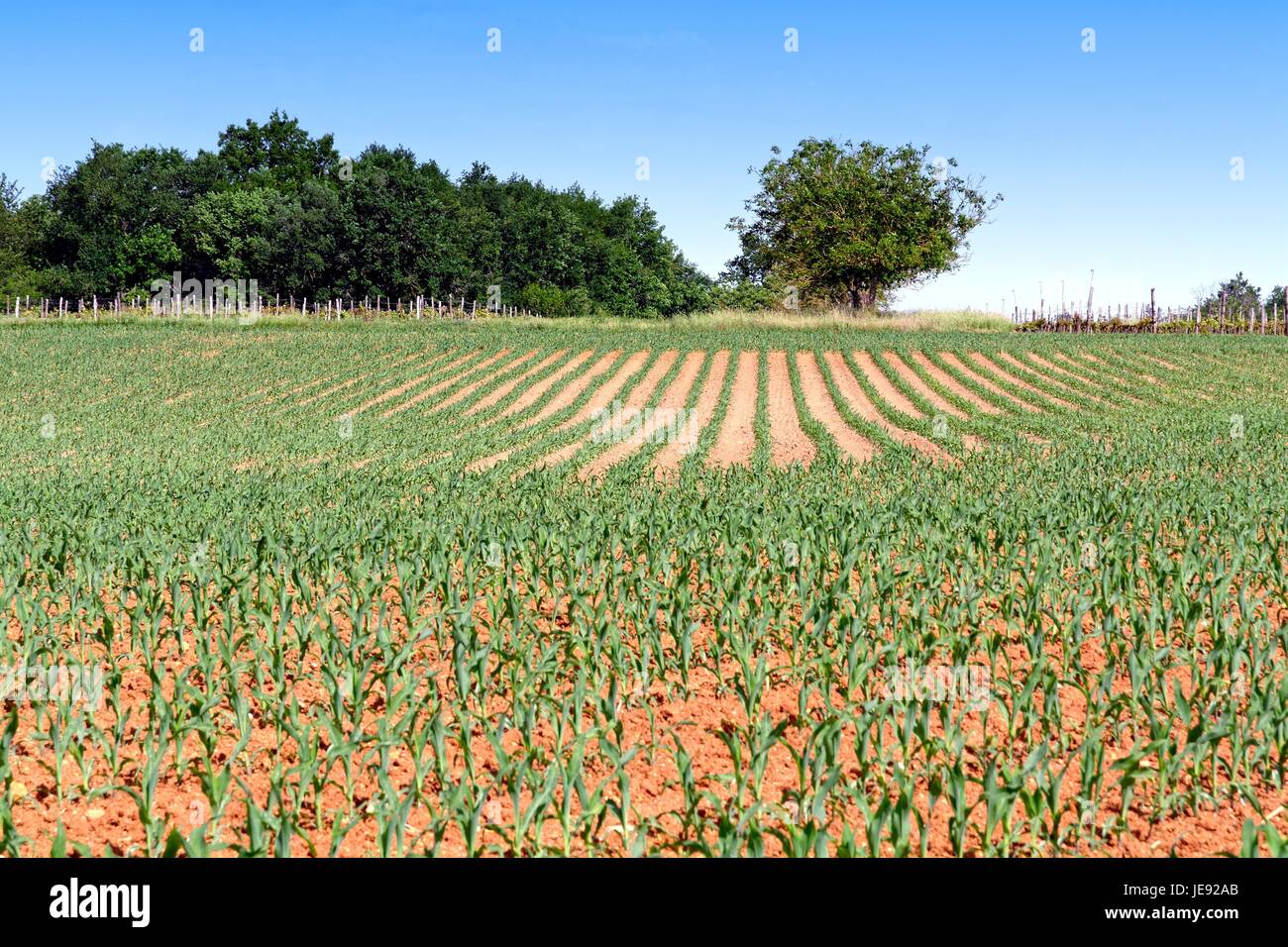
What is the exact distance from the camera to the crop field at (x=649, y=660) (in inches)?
187

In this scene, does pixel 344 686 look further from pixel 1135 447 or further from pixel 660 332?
pixel 660 332

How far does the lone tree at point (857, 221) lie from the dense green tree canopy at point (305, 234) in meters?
26.0

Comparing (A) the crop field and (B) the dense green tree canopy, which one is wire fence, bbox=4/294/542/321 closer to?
(B) the dense green tree canopy

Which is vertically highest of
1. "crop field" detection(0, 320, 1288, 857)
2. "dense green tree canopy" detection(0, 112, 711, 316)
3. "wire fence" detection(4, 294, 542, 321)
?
"dense green tree canopy" detection(0, 112, 711, 316)

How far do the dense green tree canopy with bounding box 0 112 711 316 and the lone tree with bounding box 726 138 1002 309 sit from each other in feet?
85.3

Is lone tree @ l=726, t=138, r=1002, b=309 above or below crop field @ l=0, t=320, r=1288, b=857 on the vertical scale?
above

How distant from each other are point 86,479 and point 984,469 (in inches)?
634

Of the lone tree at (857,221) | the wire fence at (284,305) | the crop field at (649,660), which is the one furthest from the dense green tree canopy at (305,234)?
the crop field at (649,660)

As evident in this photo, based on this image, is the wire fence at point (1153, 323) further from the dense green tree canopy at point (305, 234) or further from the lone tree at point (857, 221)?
the dense green tree canopy at point (305, 234)

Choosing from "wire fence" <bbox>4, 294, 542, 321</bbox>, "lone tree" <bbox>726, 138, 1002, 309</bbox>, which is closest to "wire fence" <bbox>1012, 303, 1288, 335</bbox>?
"lone tree" <bbox>726, 138, 1002, 309</bbox>

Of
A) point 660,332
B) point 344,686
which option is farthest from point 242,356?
point 344,686

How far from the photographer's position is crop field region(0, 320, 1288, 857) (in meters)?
4.76

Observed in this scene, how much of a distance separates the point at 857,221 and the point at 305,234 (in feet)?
137

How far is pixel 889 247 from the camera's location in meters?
65.3
